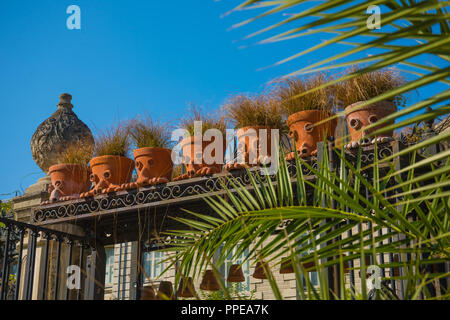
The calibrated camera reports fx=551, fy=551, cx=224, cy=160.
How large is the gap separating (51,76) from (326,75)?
2.69 m

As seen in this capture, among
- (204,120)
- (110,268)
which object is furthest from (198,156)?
(110,268)

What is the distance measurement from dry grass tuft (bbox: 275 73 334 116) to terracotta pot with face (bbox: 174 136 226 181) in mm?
517

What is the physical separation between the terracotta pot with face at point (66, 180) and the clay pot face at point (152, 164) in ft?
1.83

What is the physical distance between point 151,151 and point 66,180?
72cm

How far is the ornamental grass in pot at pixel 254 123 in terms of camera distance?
3.26 metres

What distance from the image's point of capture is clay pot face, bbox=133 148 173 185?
3604 millimetres

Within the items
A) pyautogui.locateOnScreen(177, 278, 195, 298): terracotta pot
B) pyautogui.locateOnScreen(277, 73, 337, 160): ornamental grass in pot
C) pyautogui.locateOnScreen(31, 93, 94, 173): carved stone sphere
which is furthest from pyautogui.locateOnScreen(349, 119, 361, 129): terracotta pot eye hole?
pyautogui.locateOnScreen(31, 93, 94, 173): carved stone sphere

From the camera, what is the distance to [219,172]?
346 centimetres

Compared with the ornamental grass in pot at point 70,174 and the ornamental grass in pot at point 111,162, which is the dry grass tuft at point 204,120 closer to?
the ornamental grass in pot at point 111,162

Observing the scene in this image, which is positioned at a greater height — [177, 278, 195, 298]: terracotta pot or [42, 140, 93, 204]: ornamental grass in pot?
[42, 140, 93, 204]: ornamental grass in pot

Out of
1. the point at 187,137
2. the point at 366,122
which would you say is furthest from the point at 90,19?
the point at 366,122

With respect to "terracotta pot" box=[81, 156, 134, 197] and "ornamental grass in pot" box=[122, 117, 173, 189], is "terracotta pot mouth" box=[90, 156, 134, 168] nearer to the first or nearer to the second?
"terracotta pot" box=[81, 156, 134, 197]

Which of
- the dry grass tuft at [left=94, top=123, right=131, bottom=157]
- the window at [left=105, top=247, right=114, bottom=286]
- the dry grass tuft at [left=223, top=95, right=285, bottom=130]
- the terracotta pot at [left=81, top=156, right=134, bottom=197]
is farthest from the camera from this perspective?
the window at [left=105, top=247, right=114, bottom=286]
